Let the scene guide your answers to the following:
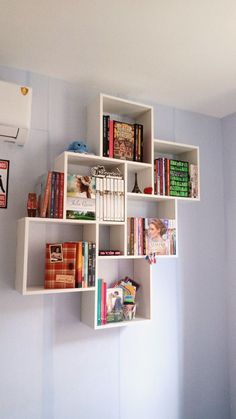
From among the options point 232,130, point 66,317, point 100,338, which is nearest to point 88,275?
point 66,317

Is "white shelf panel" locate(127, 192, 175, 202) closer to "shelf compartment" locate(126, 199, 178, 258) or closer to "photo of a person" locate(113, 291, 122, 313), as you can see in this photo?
"shelf compartment" locate(126, 199, 178, 258)

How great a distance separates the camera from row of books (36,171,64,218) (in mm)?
1710

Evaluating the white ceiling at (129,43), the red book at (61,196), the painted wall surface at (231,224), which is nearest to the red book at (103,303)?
the red book at (61,196)

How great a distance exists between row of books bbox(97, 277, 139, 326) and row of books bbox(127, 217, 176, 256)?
23 cm

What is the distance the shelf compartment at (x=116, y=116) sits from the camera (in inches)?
76.8

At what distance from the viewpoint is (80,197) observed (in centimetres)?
182

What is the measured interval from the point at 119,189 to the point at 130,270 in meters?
0.58

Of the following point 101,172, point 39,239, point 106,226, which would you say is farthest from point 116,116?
point 39,239

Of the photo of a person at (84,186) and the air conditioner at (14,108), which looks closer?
the air conditioner at (14,108)

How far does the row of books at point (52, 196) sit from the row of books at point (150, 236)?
473 millimetres

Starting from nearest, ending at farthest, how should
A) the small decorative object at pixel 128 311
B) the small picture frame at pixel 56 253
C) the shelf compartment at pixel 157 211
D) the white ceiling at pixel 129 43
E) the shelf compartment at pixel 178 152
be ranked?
the white ceiling at pixel 129 43 < the small picture frame at pixel 56 253 < the small decorative object at pixel 128 311 < the shelf compartment at pixel 157 211 < the shelf compartment at pixel 178 152

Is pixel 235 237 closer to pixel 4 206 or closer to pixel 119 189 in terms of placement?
pixel 119 189

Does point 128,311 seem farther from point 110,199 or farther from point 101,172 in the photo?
point 101,172

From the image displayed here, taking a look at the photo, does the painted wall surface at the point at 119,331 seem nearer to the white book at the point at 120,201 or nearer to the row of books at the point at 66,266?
the row of books at the point at 66,266
